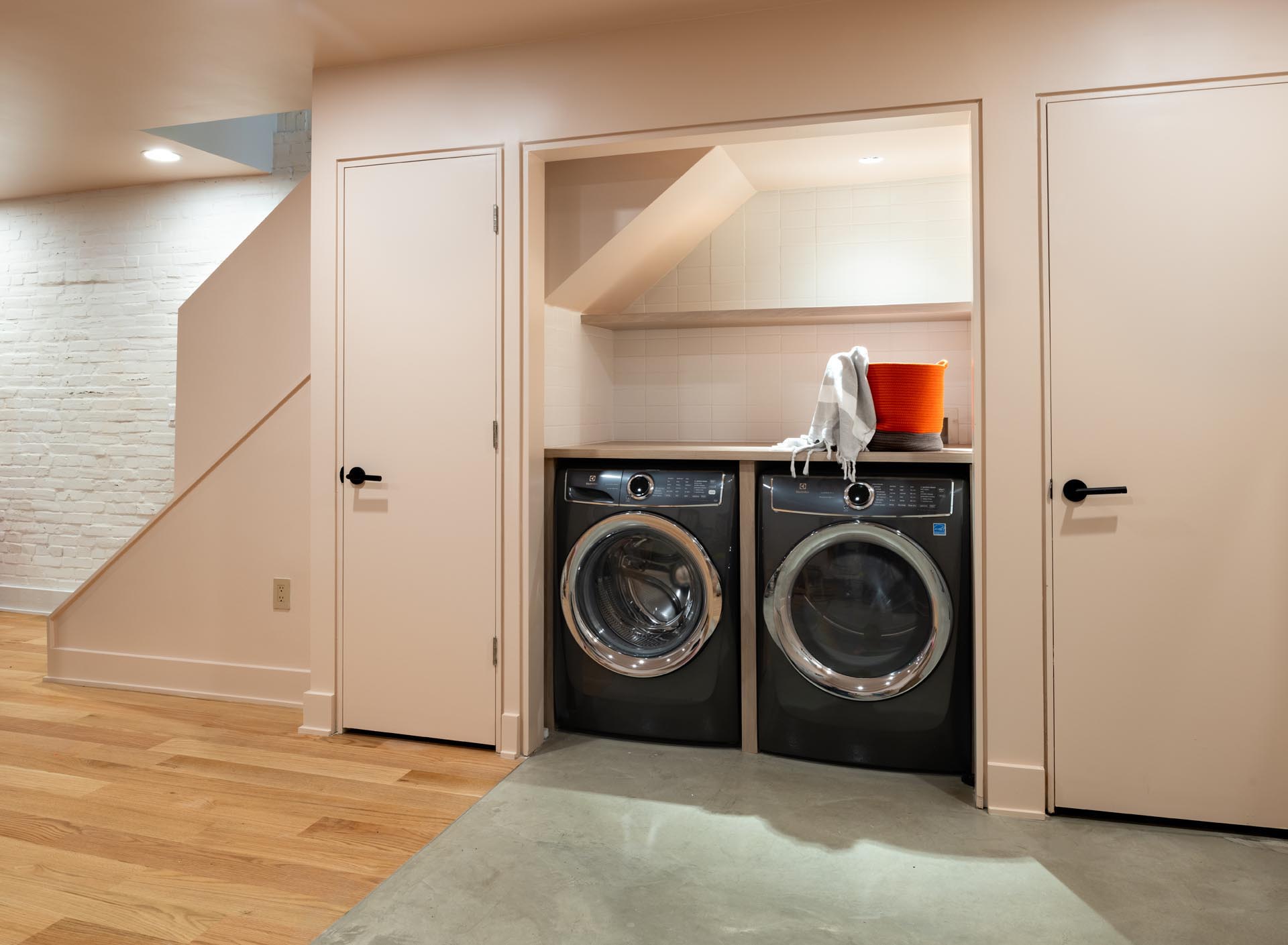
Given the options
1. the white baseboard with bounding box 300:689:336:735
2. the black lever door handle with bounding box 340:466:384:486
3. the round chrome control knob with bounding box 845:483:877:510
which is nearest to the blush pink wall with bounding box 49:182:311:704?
the white baseboard with bounding box 300:689:336:735

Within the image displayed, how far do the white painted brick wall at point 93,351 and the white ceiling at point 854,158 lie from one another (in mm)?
2615

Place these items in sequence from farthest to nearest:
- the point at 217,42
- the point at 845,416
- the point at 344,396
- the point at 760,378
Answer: the point at 760,378
the point at 344,396
the point at 217,42
the point at 845,416

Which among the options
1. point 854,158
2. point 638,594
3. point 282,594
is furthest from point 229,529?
point 854,158

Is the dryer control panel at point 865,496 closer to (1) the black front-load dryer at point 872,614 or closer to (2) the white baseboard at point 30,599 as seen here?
(1) the black front-load dryer at point 872,614

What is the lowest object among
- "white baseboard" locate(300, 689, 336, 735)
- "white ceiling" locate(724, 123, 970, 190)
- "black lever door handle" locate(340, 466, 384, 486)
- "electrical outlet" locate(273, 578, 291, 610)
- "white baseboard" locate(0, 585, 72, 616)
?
"white baseboard" locate(300, 689, 336, 735)

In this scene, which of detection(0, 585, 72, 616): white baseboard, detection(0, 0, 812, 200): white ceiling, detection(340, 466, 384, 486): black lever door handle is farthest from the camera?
detection(0, 585, 72, 616): white baseboard

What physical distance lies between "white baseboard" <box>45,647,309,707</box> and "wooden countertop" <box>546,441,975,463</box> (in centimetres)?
141

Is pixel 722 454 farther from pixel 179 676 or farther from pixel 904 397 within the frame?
pixel 179 676

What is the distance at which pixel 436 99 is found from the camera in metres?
2.84

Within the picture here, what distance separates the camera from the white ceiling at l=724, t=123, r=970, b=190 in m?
2.87

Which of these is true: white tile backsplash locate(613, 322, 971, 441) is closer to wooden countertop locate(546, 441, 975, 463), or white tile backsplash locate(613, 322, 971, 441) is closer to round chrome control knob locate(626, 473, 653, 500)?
wooden countertop locate(546, 441, 975, 463)

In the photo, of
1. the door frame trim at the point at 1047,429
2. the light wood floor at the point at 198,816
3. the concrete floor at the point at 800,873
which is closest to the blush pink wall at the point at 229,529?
the light wood floor at the point at 198,816

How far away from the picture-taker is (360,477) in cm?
293

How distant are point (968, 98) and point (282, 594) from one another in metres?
2.90
